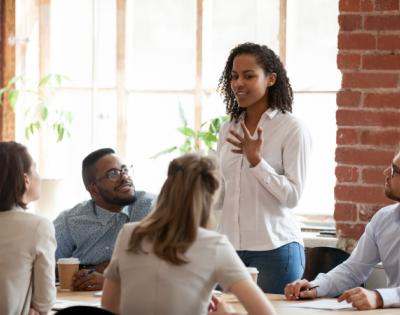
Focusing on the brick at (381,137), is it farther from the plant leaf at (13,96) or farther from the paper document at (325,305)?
the plant leaf at (13,96)

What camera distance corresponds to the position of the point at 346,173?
4578 mm

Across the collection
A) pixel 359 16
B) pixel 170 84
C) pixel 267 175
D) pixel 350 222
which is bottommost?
pixel 350 222

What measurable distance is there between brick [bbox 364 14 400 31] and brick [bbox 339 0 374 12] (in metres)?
0.05

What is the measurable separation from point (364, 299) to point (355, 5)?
1948mm

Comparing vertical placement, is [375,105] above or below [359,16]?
below

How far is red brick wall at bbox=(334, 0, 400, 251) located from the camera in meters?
4.44

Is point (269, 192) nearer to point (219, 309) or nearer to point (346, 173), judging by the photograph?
point (219, 309)

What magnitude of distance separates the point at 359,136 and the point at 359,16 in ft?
1.87

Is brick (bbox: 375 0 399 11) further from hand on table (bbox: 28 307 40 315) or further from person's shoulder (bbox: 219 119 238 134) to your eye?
hand on table (bbox: 28 307 40 315)

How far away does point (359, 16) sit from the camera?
4.50 meters

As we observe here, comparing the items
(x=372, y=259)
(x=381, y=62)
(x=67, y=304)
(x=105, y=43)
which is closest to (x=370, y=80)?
(x=381, y=62)

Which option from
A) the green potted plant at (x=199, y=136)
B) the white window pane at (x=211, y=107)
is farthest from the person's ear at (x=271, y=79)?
the white window pane at (x=211, y=107)

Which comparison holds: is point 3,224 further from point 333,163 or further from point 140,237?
point 333,163

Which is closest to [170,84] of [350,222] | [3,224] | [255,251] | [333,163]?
[333,163]
